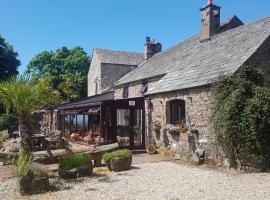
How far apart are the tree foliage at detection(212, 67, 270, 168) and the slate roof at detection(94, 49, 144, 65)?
66.3 ft

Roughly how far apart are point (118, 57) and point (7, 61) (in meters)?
11.9

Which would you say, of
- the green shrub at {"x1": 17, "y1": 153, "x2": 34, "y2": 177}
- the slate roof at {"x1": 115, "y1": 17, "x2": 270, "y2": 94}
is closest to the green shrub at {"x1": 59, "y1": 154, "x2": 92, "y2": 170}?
the green shrub at {"x1": 17, "y1": 153, "x2": 34, "y2": 177}

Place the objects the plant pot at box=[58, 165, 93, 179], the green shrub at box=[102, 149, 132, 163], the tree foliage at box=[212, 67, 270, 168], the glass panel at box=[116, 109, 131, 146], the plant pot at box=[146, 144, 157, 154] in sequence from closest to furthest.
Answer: the plant pot at box=[58, 165, 93, 179]
the tree foliage at box=[212, 67, 270, 168]
the green shrub at box=[102, 149, 132, 163]
the plant pot at box=[146, 144, 157, 154]
the glass panel at box=[116, 109, 131, 146]

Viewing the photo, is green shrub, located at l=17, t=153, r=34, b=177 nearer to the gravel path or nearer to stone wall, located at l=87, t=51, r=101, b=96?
the gravel path

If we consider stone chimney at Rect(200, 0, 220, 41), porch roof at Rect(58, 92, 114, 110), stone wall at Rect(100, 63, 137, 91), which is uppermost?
stone chimney at Rect(200, 0, 220, 41)

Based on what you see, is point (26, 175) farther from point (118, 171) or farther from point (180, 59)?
point (180, 59)

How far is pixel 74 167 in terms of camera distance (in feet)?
31.3

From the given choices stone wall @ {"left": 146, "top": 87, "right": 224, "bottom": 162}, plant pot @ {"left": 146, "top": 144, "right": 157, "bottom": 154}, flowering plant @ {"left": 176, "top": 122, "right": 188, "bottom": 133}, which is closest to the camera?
stone wall @ {"left": 146, "top": 87, "right": 224, "bottom": 162}

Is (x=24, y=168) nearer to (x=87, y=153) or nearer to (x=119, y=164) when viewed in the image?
(x=87, y=153)

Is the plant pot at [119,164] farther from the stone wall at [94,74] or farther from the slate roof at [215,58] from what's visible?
the stone wall at [94,74]

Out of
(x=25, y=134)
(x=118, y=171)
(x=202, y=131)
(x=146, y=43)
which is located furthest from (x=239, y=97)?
(x=146, y=43)

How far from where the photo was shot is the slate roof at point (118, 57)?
30273mm

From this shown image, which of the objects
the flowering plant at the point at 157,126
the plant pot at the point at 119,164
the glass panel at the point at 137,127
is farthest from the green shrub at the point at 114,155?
the glass panel at the point at 137,127

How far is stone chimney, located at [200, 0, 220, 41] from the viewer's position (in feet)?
60.5
